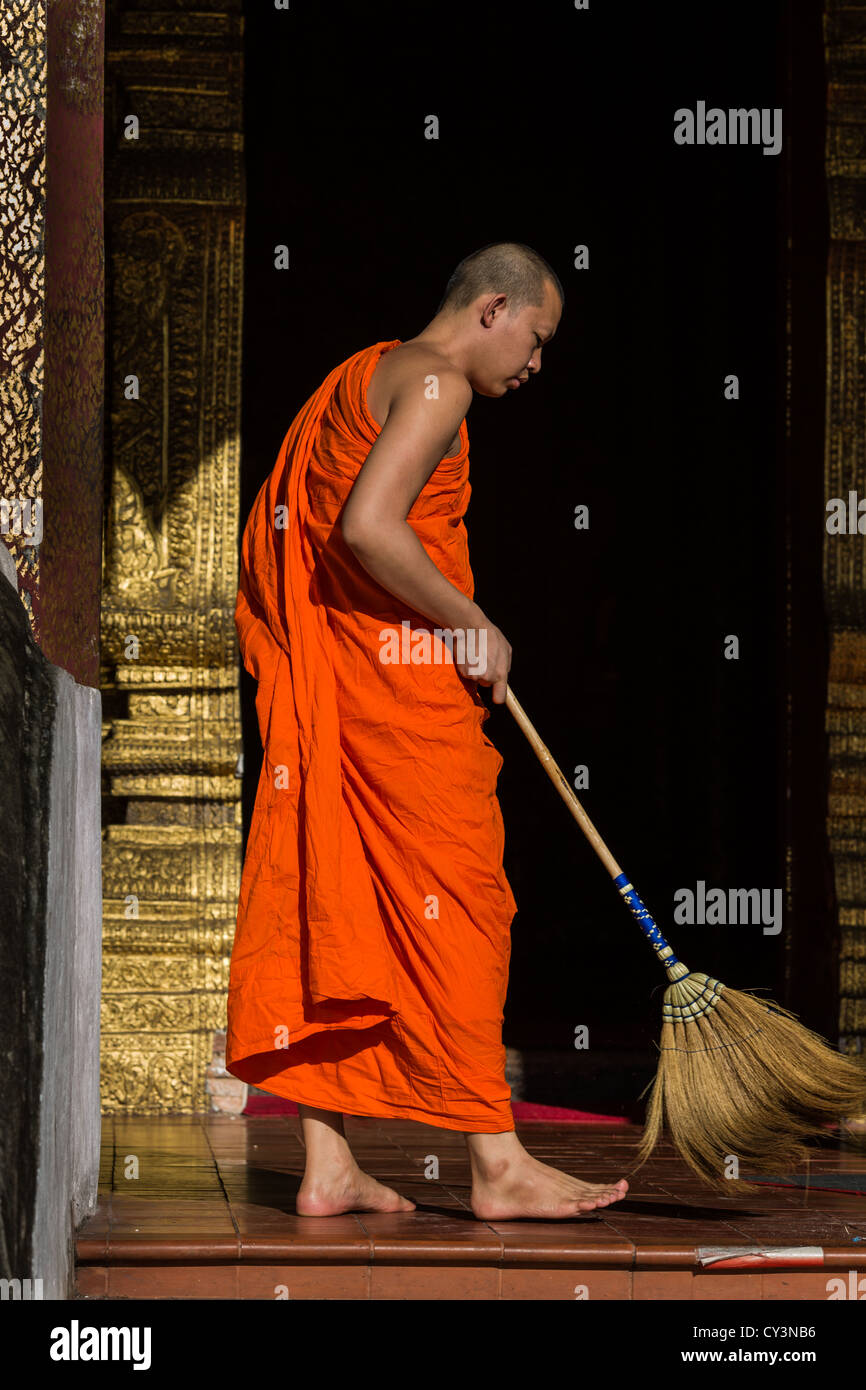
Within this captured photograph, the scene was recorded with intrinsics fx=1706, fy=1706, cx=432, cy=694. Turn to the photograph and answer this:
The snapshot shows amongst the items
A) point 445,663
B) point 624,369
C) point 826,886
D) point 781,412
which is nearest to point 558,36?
point 624,369

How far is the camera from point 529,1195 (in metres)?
3.24

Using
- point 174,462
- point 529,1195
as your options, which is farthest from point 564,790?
point 174,462

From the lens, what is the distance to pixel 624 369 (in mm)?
6613

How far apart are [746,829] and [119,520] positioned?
248 cm

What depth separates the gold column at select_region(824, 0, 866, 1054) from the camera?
5109 mm

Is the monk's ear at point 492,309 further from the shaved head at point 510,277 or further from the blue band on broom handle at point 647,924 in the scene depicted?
the blue band on broom handle at point 647,924

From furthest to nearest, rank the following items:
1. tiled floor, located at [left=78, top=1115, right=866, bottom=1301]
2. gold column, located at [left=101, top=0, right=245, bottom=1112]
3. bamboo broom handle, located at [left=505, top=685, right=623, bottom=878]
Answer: gold column, located at [left=101, top=0, right=245, bottom=1112], bamboo broom handle, located at [left=505, top=685, right=623, bottom=878], tiled floor, located at [left=78, top=1115, right=866, bottom=1301]

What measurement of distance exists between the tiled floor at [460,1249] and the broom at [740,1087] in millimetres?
135

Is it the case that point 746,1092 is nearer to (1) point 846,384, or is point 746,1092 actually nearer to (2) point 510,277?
(2) point 510,277

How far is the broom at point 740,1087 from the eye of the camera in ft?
10.7

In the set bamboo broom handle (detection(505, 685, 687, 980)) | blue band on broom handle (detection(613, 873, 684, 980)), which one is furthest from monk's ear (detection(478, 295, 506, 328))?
blue band on broom handle (detection(613, 873, 684, 980))

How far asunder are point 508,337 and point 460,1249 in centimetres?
173

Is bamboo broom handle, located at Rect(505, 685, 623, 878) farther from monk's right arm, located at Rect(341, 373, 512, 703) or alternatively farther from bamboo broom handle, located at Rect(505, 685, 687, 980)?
monk's right arm, located at Rect(341, 373, 512, 703)

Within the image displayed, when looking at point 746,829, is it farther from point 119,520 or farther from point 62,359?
point 62,359
